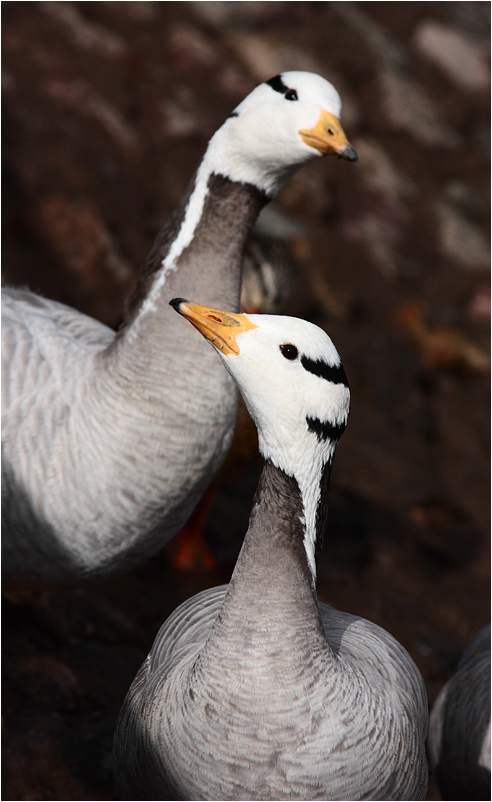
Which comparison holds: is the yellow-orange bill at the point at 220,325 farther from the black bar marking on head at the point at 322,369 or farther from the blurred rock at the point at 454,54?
the blurred rock at the point at 454,54

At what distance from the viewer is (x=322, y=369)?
2615 millimetres

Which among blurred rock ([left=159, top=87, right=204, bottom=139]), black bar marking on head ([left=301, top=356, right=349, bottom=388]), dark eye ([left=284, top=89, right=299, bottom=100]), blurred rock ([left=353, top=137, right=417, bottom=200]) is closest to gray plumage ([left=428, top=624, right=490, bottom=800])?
black bar marking on head ([left=301, top=356, right=349, bottom=388])

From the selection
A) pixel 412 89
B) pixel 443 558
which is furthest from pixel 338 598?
pixel 412 89

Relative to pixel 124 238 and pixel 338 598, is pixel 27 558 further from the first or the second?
pixel 124 238

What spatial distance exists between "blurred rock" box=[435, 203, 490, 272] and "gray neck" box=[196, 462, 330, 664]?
8129 mm

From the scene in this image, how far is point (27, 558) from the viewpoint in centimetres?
387

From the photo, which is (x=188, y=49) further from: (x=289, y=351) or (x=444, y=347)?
(x=289, y=351)

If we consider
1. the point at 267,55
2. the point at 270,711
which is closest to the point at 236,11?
the point at 267,55

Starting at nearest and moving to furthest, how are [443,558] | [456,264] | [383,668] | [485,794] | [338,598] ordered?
1. [383,668]
2. [485,794]
3. [338,598]
4. [443,558]
5. [456,264]

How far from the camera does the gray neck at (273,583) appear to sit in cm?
276

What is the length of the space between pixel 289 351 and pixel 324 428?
0.29 m

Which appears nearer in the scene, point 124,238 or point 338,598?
point 338,598

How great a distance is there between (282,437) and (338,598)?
3720mm

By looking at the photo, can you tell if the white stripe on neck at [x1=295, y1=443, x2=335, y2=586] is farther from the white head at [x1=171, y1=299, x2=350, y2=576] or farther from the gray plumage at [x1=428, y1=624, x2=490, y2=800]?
the gray plumage at [x1=428, y1=624, x2=490, y2=800]
